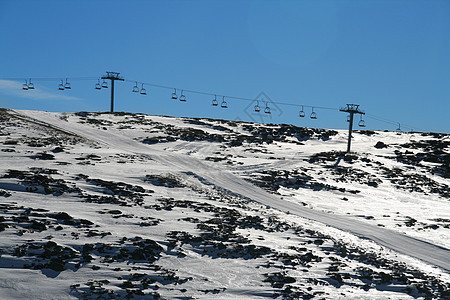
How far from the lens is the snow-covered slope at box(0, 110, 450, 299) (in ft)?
40.0

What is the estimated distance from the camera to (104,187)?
22688 millimetres

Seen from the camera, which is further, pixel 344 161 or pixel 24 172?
pixel 344 161

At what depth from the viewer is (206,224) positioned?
18.8m

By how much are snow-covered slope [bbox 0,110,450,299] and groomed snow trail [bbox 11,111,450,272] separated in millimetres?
118

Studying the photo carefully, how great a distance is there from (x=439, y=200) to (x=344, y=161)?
14.2 metres

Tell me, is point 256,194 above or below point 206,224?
above

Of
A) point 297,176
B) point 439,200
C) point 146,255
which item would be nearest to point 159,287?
point 146,255

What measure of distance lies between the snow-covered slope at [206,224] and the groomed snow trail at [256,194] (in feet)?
0.39

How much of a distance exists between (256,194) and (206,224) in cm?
1079

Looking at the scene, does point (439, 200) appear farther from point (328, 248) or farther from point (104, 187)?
point (104, 187)

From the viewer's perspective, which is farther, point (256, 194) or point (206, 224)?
point (256, 194)

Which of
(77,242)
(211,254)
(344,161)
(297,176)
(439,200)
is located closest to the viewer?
(77,242)

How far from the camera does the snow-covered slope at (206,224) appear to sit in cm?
1218

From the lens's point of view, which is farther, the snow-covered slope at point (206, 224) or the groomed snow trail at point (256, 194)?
the groomed snow trail at point (256, 194)
